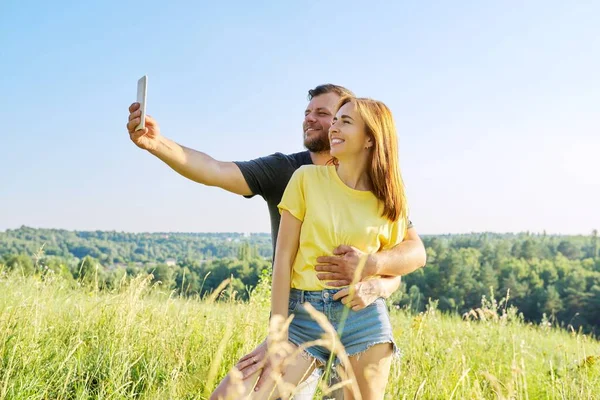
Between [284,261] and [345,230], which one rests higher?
[345,230]

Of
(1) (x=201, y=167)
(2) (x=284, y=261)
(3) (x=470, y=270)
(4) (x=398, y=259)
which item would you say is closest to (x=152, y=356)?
(1) (x=201, y=167)

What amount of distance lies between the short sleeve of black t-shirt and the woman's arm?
0.75 metres

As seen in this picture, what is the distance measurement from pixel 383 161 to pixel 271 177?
36.3 inches

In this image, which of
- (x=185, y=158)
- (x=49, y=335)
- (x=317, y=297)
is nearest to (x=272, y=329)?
(x=317, y=297)

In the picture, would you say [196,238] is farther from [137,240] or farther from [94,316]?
[94,316]

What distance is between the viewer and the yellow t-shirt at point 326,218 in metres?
2.41

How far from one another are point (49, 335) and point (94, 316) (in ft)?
1.45

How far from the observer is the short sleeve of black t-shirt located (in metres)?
3.21

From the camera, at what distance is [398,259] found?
2590 mm

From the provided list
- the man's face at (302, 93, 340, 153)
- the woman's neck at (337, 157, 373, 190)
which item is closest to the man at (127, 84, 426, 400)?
the man's face at (302, 93, 340, 153)

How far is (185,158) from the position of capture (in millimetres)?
2914

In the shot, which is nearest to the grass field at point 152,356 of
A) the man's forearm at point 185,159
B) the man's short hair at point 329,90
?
the man's forearm at point 185,159

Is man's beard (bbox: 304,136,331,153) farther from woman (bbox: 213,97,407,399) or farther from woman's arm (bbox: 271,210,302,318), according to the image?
woman's arm (bbox: 271,210,302,318)

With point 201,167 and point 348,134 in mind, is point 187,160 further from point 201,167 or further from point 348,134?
point 348,134
